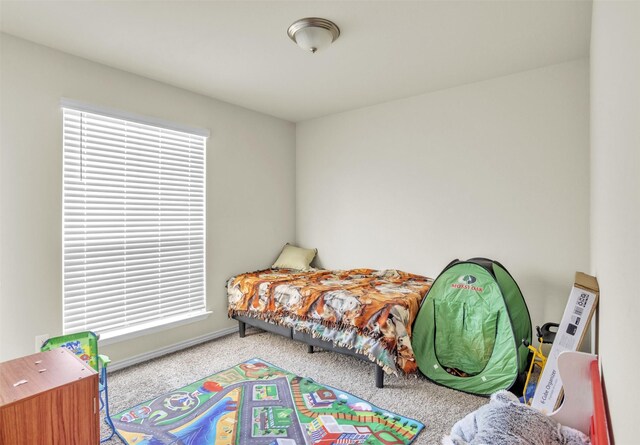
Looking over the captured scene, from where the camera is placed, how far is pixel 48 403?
4.76 feet

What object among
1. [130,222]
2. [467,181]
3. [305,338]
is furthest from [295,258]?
[467,181]

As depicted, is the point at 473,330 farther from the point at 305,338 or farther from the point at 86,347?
the point at 86,347

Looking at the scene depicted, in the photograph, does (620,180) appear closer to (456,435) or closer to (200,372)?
(456,435)

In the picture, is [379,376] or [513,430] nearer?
[513,430]

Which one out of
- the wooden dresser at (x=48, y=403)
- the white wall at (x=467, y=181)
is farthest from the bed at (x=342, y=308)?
the wooden dresser at (x=48, y=403)

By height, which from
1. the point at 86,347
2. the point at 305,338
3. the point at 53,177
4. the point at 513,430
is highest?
the point at 53,177

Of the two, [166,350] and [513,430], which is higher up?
[513,430]

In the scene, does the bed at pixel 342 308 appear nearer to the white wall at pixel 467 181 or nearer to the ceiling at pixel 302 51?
the white wall at pixel 467 181

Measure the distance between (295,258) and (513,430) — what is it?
3005mm

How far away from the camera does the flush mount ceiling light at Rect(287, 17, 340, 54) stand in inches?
86.0

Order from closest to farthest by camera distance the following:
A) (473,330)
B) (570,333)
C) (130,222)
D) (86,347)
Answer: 1. (570,333)
2. (86,347)
3. (473,330)
4. (130,222)

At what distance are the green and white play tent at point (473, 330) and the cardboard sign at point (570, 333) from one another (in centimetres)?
38

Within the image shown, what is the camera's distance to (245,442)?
195 cm

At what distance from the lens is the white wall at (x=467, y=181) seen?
2.74 metres
